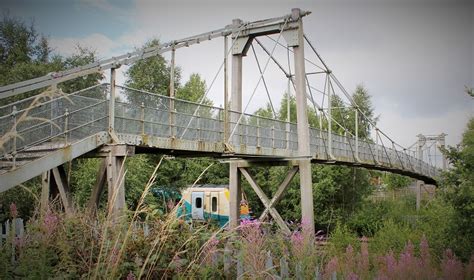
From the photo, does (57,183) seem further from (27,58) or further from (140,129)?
(27,58)

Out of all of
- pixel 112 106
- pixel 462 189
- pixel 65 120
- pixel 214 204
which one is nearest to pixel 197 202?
pixel 214 204

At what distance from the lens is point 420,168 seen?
27969 mm

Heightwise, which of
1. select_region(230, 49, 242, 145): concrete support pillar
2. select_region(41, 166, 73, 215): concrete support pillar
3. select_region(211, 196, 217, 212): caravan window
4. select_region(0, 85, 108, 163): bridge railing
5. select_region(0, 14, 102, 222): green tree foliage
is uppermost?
select_region(0, 14, 102, 222): green tree foliage

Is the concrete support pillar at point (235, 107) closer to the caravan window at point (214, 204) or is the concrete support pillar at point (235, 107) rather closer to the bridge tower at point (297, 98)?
the bridge tower at point (297, 98)

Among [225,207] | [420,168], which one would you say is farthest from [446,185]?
[420,168]

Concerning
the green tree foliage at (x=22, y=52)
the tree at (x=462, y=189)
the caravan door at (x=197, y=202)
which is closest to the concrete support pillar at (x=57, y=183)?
the tree at (x=462, y=189)

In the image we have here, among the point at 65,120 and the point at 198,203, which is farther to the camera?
the point at 198,203

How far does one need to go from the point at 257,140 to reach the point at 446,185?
467 centimetres

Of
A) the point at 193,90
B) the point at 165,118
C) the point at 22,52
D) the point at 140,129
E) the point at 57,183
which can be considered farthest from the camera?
the point at 193,90

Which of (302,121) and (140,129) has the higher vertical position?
(302,121)

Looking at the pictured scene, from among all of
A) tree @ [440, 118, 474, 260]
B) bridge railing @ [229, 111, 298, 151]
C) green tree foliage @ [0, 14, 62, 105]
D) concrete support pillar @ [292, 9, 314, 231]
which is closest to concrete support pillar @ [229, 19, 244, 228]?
bridge railing @ [229, 111, 298, 151]

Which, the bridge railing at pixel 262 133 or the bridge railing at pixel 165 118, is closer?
the bridge railing at pixel 165 118

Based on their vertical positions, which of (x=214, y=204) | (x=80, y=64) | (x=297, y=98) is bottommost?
Answer: (x=214, y=204)

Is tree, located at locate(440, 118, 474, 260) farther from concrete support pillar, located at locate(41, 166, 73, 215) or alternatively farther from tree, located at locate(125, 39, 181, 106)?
tree, located at locate(125, 39, 181, 106)
